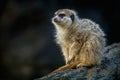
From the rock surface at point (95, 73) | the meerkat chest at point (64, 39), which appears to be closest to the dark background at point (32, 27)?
the meerkat chest at point (64, 39)

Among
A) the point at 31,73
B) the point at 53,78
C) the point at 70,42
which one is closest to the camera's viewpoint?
the point at 53,78

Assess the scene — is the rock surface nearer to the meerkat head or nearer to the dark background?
the meerkat head

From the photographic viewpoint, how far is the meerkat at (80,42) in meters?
7.34

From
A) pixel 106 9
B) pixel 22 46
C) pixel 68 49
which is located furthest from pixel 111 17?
pixel 68 49

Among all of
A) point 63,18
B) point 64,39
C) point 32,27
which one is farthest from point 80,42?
point 32,27

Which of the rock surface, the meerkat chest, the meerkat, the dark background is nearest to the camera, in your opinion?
the rock surface

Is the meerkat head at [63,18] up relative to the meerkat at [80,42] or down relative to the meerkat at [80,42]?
up

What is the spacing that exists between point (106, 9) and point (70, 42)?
7.27 metres

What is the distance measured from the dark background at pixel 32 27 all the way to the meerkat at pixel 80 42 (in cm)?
631

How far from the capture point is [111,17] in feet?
48.0

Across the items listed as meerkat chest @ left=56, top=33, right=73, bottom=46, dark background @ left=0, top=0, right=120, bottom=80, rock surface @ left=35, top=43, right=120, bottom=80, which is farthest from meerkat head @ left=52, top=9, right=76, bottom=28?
dark background @ left=0, top=0, right=120, bottom=80

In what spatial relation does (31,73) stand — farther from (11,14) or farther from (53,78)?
(53,78)

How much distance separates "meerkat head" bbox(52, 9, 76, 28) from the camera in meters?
7.58

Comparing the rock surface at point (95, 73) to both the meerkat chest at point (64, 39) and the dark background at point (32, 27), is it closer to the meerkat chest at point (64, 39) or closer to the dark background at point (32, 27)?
the meerkat chest at point (64, 39)
